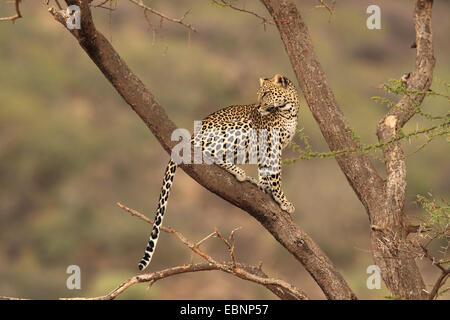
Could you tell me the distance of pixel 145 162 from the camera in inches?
789

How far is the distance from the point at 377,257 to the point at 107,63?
6.76ft

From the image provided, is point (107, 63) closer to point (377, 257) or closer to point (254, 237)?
point (377, 257)

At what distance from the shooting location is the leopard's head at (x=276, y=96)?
5.73m

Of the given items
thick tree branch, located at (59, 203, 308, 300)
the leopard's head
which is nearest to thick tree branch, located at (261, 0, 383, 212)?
the leopard's head

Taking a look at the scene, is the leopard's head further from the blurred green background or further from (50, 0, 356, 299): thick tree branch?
the blurred green background

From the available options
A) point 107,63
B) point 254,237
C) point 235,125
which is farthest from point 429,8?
point 254,237

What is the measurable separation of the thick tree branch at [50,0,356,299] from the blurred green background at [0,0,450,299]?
9074mm

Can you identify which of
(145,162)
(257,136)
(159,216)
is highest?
(145,162)

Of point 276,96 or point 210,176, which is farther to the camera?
point 276,96

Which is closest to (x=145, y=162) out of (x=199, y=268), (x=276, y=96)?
(x=276, y=96)

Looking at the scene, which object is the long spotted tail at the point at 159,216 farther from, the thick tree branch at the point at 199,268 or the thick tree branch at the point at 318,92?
the thick tree branch at the point at 318,92

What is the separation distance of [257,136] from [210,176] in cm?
86

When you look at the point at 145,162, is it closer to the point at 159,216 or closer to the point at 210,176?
the point at 159,216

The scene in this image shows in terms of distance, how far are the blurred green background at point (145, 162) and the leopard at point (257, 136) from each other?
27.0ft
